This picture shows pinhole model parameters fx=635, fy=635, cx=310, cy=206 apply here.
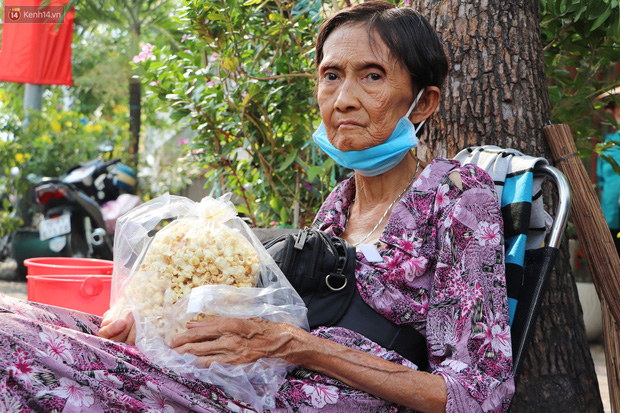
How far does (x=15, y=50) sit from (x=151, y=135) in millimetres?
12461

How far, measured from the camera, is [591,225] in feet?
8.12

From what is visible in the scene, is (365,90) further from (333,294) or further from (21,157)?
(21,157)

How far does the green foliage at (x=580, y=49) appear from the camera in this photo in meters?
2.79

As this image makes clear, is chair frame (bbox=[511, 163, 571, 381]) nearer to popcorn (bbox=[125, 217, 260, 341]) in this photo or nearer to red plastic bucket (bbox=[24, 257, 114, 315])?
popcorn (bbox=[125, 217, 260, 341])

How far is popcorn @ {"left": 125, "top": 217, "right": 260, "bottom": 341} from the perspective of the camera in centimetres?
163

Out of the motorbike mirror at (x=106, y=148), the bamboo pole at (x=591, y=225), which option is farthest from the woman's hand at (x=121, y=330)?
the motorbike mirror at (x=106, y=148)

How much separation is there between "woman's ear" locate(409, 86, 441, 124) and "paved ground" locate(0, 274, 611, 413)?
8.28 ft

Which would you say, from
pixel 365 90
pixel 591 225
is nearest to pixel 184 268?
pixel 365 90

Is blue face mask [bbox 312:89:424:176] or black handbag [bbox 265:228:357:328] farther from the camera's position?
blue face mask [bbox 312:89:424:176]

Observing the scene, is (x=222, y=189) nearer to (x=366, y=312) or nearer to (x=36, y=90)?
(x=366, y=312)

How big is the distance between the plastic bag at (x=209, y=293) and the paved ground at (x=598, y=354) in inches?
116

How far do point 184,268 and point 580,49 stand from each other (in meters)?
2.43

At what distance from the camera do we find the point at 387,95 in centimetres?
204

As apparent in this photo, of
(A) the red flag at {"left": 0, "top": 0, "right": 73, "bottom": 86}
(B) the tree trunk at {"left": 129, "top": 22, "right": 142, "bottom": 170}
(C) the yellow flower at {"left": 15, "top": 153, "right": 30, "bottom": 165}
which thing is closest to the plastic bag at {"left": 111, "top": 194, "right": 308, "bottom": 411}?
(A) the red flag at {"left": 0, "top": 0, "right": 73, "bottom": 86}
